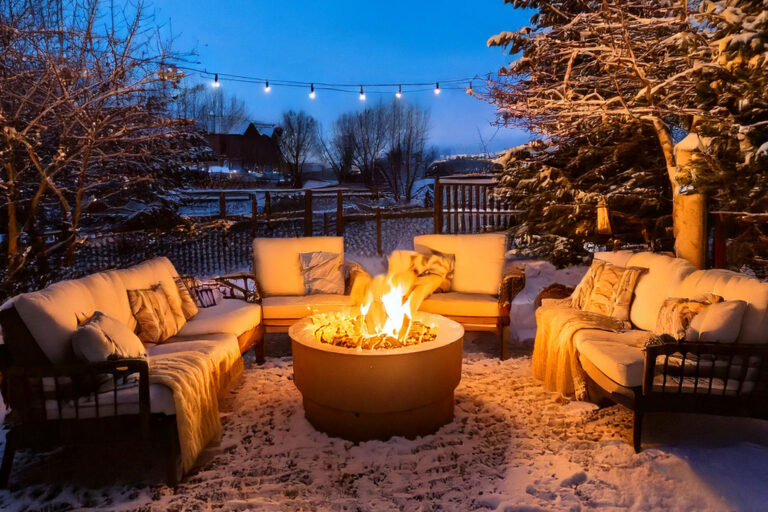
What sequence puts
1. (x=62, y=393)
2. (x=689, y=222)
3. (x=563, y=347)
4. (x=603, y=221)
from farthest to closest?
(x=603, y=221), (x=689, y=222), (x=563, y=347), (x=62, y=393)

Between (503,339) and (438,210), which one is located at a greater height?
(438,210)

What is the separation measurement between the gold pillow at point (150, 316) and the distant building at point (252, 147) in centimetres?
1911

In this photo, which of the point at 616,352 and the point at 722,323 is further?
the point at 616,352

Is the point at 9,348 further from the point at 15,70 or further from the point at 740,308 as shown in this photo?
the point at 15,70

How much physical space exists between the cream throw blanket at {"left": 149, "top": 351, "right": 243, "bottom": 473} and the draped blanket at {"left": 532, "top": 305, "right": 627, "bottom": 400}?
224 cm

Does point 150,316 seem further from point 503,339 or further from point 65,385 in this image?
point 503,339

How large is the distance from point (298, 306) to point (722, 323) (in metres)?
3.15

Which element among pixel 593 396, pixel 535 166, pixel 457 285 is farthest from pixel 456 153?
pixel 593 396

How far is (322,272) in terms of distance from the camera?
5.21 m

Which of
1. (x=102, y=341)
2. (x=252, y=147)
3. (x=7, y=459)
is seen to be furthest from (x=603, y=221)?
(x=252, y=147)

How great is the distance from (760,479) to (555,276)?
493 centimetres

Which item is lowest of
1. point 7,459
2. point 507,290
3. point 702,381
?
point 7,459

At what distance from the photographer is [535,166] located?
25.2 ft

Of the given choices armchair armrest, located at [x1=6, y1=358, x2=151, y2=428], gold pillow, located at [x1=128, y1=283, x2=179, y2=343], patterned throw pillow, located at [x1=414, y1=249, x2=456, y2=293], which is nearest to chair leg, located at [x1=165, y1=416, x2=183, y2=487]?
armchair armrest, located at [x1=6, y1=358, x2=151, y2=428]
